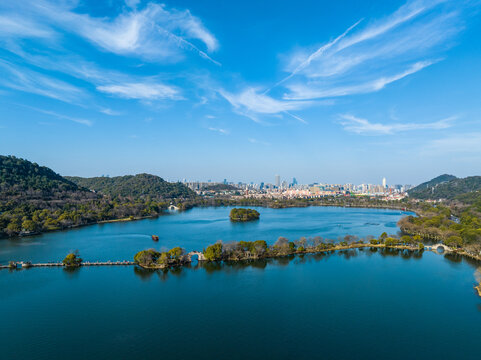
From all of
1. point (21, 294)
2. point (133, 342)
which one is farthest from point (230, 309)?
point (21, 294)

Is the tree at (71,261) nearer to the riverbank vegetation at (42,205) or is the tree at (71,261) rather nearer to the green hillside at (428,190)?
the riverbank vegetation at (42,205)

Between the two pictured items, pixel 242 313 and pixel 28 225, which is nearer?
pixel 242 313

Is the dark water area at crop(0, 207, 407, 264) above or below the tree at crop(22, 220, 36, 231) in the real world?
below

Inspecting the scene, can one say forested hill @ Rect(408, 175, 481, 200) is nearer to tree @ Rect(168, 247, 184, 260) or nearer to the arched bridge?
the arched bridge

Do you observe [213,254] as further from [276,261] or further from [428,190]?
[428,190]

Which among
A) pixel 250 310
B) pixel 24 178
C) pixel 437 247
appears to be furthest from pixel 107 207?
pixel 437 247

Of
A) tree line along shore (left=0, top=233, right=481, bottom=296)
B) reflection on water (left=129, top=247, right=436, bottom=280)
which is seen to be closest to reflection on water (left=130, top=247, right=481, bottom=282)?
reflection on water (left=129, top=247, right=436, bottom=280)
